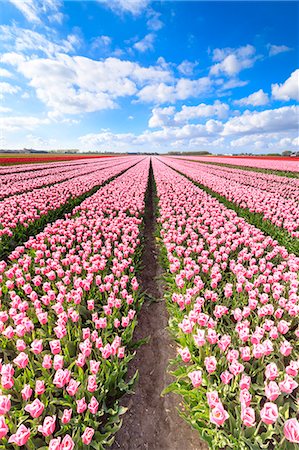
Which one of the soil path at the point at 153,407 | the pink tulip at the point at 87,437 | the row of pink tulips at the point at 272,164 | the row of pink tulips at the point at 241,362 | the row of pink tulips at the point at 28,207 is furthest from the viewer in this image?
the row of pink tulips at the point at 272,164

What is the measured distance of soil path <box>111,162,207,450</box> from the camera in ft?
8.35

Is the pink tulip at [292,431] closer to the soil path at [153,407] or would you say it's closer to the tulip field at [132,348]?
the tulip field at [132,348]

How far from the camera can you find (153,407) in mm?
2908

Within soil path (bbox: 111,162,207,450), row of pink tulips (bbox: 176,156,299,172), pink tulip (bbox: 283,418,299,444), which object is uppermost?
row of pink tulips (bbox: 176,156,299,172)

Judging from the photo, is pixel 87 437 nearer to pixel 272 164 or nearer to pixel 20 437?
pixel 20 437

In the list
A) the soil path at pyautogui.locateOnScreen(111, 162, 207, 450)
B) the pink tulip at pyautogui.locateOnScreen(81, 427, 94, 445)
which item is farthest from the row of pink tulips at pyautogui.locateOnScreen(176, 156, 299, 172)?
the pink tulip at pyautogui.locateOnScreen(81, 427, 94, 445)

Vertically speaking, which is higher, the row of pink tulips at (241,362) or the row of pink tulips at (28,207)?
the row of pink tulips at (28,207)

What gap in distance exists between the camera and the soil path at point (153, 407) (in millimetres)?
2545

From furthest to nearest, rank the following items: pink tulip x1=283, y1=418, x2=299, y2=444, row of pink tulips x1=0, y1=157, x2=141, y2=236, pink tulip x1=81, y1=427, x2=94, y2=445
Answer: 1. row of pink tulips x1=0, y1=157, x2=141, y2=236
2. pink tulip x1=81, y1=427, x2=94, y2=445
3. pink tulip x1=283, y1=418, x2=299, y2=444

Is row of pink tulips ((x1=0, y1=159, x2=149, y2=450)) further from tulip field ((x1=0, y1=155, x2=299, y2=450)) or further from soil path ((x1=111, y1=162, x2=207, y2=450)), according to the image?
soil path ((x1=111, y1=162, x2=207, y2=450))

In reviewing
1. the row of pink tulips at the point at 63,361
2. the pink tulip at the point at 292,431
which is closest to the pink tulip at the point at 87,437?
the row of pink tulips at the point at 63,361

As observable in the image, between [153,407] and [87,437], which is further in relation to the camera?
[153,407]

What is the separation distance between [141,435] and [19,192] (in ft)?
37.2

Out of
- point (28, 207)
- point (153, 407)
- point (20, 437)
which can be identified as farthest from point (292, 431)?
point (28, 207)
